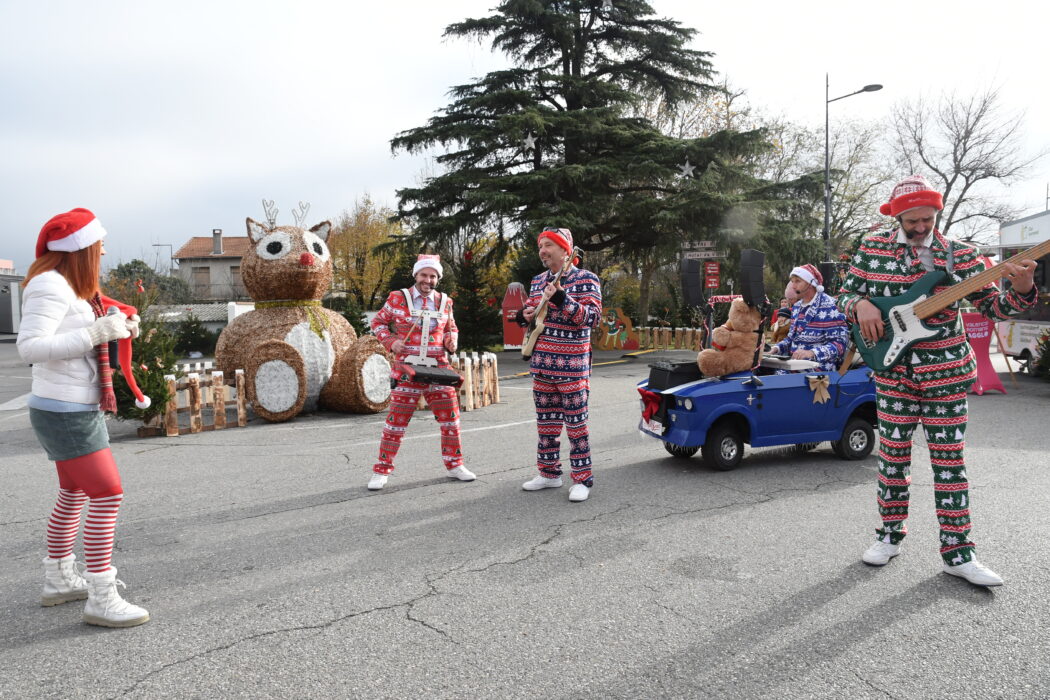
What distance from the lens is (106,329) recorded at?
325 centimetres

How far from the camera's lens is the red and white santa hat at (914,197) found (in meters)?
3.59

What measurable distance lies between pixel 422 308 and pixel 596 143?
18409 mm

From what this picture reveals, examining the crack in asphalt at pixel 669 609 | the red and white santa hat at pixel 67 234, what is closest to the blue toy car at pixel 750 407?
the crack in asphalt at pixel 669 609

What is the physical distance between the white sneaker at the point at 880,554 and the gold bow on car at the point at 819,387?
2427mm

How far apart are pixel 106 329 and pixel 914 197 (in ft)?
12.7

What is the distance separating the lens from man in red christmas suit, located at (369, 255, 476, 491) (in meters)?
5.89

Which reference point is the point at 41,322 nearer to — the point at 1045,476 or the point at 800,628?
the point at 800,628

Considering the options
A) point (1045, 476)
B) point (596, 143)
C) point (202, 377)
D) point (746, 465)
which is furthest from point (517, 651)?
point (596, 143)

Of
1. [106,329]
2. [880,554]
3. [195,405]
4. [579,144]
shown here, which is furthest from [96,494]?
[579,144]

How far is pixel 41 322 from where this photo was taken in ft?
10.3

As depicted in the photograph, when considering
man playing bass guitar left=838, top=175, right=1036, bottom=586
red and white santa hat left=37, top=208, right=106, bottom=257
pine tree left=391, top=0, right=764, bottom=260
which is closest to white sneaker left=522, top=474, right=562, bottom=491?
man playing bass guitar left=838, top=175, right=1036, bottom=586

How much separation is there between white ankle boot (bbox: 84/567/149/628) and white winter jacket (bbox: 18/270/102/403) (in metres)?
0.82

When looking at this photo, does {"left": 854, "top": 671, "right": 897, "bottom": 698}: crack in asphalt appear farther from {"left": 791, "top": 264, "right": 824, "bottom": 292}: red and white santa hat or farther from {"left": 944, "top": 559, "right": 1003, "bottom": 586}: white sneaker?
{"left": 791, "top": 264, "right": 824, "bottom": 292}: red and white santa hat

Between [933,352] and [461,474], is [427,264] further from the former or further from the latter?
[933,352]
